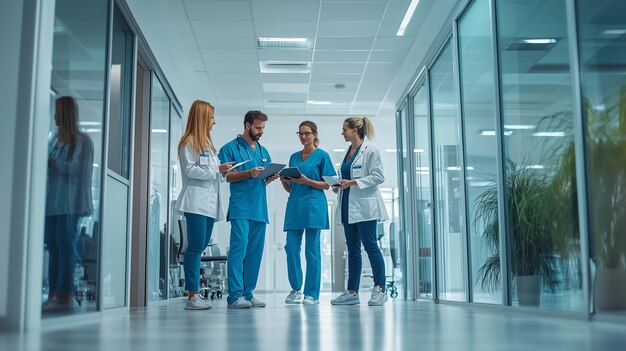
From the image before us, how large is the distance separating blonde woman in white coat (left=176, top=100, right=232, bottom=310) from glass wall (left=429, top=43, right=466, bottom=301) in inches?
77.4

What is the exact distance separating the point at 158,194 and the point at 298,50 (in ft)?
7.45

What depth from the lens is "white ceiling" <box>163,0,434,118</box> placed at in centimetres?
629

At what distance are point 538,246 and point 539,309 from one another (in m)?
0.34

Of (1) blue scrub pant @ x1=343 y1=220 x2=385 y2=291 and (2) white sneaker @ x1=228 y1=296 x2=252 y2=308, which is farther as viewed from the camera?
(1) blue scrub pant @ x1=343 y1=220 x2=385 y2=291

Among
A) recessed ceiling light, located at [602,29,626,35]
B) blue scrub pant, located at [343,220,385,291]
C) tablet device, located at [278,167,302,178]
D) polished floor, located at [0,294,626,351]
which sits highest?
recessed ceiling light, located at [602,29,626,35]

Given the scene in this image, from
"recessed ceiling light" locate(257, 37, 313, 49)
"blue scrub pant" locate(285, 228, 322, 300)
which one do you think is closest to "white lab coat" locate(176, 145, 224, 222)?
"blue scrub pant" locate(285, 228, 322, 300)

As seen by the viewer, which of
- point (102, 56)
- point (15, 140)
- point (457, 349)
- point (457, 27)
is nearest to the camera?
point (457, 349)

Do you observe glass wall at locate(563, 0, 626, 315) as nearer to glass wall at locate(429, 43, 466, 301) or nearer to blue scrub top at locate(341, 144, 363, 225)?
glass wall at locate(429, 43, 466, 301)

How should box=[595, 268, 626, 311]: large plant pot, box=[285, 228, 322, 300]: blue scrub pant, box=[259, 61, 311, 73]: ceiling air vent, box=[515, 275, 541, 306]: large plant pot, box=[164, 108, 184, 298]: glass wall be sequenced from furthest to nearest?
box=[259, 61, 311, 73]: ceiling air vent < box=[164, 108, 184, 298]: glass wall < box=[285, 228, 322, 300]: blue scrub pant < box=[515, 275, 541, 306]: large plant pot < box=[595, 268, 626, 311]: large plant pot

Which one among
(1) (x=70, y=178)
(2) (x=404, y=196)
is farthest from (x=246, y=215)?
(2) (x=404, y=196)

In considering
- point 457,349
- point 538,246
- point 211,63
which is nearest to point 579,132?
point 538,246

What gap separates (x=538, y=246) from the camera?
3.68 m

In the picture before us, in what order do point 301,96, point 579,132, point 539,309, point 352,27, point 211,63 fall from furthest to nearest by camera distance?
point 301,96, point 211,63, point 352,27, point 539,309, point 579,132

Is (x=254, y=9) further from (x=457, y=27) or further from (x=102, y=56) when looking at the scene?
(x=102, y=56)
